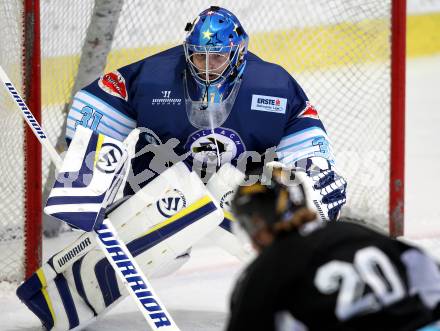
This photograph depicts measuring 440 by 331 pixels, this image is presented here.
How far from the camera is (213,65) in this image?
10.6 feet

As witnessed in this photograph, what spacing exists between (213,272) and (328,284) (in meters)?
2.28

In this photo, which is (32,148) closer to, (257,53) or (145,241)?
(145,241)

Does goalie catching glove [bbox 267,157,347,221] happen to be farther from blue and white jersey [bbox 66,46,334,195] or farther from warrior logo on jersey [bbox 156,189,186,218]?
warrior logo on jersey [bbox 156,189,186,218]

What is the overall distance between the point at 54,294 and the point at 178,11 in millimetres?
1482

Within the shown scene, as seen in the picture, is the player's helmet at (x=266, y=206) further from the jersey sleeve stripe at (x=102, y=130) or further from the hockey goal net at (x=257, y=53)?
the hockey goal net at (x=257, y=53)

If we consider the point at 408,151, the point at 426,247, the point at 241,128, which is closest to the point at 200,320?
the point at 241,128

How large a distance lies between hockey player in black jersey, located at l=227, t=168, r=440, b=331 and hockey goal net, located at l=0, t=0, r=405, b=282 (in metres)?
2.02

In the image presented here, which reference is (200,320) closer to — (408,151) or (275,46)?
(275,46)

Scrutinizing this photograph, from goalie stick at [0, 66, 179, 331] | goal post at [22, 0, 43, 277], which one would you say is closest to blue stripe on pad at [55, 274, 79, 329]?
goalie stick at [0, 66, 179, 331]

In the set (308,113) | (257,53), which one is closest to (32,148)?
(308,113)

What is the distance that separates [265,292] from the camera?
5.97ft

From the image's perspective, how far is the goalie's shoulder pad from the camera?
2.98 metres

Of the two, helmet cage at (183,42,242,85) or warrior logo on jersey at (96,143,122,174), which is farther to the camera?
helmet cage at (183,42,242,85)

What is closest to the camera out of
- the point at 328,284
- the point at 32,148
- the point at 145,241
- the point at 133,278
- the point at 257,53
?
the point at 328,284
